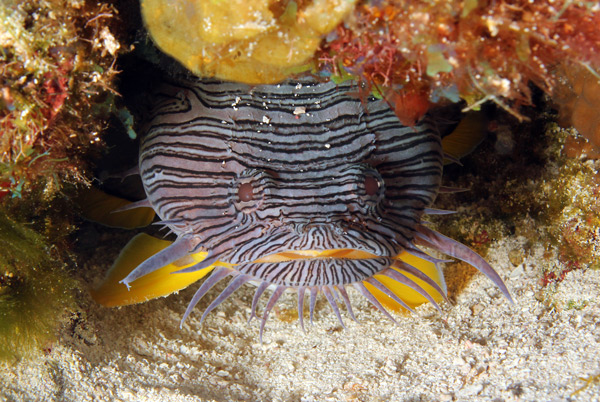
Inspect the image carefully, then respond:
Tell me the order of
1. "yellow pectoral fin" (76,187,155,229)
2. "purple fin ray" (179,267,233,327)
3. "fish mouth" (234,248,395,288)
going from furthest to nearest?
1. "yellow pectoral fin" (76,187,155,229)
2. "purple fin ray" (179,267,233,327)
3. "fish mouth" (234,248,395,288)

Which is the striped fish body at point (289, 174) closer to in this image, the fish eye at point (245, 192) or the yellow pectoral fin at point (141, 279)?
the fish eye at point (245, 192)

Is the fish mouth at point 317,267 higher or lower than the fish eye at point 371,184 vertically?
lower

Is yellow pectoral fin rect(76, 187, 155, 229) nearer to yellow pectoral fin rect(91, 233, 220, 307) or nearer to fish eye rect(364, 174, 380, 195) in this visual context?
yellow pectoral fin rect(91, 233, 220, 307)

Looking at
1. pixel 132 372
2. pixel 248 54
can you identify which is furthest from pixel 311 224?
pixel 132 372

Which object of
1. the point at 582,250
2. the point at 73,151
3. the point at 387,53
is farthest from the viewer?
the point at 582,250

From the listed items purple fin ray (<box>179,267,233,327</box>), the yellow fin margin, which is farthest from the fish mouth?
the yellow fin margin

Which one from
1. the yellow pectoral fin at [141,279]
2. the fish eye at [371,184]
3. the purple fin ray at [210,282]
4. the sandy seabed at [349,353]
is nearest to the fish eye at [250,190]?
the purple fin ray at [210,282]

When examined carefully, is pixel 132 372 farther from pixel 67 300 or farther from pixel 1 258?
pixel 1 258

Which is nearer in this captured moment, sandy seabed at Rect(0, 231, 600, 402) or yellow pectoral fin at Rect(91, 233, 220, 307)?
sandy seabed at Rect(0, 231, 600, 402)
